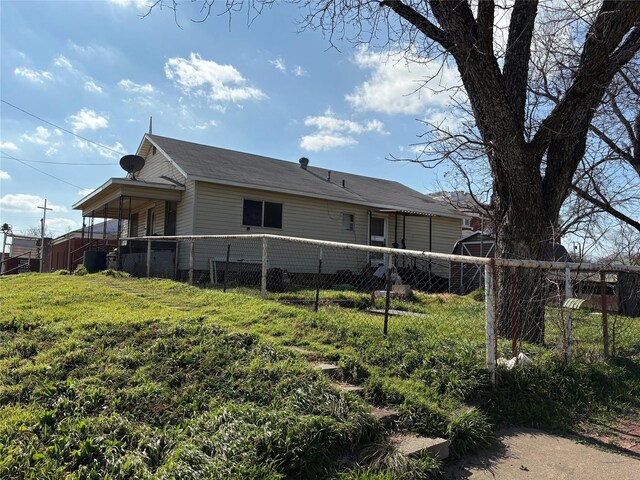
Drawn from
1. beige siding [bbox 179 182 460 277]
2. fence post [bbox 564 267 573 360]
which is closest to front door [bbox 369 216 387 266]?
beige siding [bbox 179 182 460 277]

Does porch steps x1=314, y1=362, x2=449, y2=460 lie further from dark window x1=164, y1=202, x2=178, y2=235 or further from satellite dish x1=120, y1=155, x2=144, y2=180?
satellite dish x1=120, y1=155, x2=144, y2=180

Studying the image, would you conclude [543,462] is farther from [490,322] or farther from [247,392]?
[247,392]

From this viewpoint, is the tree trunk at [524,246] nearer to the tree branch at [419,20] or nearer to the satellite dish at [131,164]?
the tree branch at [419,20]

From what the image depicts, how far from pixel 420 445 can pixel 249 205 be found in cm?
1206

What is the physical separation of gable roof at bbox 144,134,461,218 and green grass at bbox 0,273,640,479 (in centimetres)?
838

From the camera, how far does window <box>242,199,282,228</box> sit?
14.5 metres

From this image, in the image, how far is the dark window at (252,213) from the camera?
1444 centimetres

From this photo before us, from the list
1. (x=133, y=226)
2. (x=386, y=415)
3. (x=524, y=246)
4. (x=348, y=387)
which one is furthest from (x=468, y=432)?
(x=133, y=226)

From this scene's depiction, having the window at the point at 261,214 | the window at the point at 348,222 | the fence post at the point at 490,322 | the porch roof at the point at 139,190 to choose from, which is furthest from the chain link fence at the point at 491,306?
the window at the point at 348,222

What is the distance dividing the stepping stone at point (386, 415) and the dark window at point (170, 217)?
12441 mm

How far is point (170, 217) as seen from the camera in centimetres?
1516

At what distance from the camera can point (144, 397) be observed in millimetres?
3469

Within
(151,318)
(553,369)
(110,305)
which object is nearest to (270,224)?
(110,305)

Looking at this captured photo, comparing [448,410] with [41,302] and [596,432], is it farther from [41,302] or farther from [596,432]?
[41,302]
